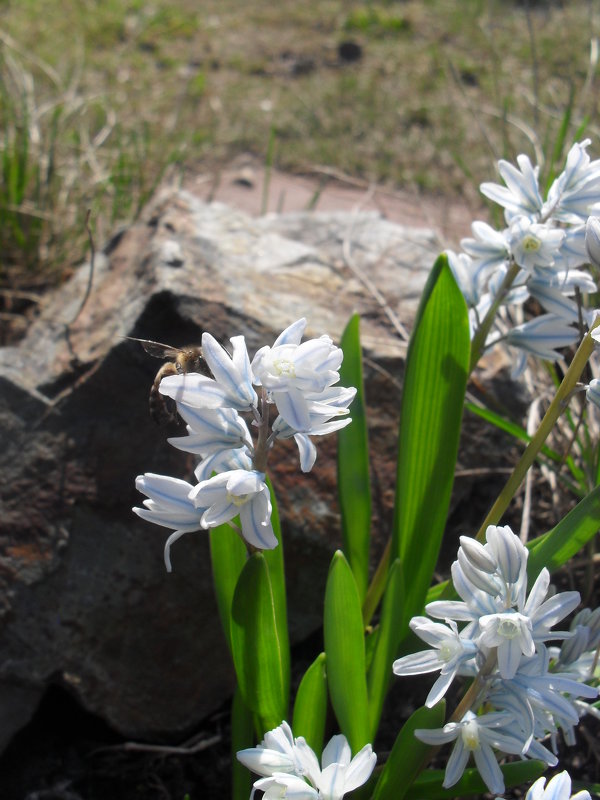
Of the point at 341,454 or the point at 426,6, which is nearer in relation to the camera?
the point at 341,454

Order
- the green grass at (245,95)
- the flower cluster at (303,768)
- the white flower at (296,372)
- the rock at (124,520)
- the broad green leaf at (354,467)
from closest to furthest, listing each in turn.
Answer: the white flower at (296,372) < the flower cluster at (303,768) < the broad green leaf at (354,467) < the rock at (124,520) < the green grass at (245,95)

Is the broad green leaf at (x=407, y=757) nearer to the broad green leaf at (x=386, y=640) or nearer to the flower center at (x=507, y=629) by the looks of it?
the broad green leaf at (x=386, y=640)

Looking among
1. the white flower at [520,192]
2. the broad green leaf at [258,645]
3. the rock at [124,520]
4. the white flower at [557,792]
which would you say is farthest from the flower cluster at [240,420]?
the rock at [124,520]

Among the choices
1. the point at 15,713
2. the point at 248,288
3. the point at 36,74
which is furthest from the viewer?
the point at 36,74

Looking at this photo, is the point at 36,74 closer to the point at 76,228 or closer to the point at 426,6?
the point at 76,228

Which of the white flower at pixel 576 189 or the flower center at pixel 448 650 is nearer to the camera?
the flower center at pixel 448 650

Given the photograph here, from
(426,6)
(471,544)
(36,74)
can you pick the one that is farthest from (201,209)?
(426,6)
